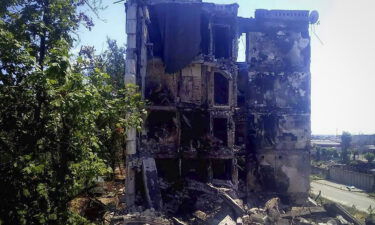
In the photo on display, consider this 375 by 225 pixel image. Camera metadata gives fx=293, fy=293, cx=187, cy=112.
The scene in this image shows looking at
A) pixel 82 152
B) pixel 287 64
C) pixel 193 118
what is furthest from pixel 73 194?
pixel 287 64

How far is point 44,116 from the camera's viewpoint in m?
4.66

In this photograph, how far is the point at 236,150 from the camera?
17.9m

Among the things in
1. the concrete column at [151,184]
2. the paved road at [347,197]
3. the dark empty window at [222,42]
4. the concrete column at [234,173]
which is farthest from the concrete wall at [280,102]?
the paved road at [347,197]

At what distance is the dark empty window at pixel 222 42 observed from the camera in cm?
1799

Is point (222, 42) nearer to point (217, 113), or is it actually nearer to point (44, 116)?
point (217, 113)

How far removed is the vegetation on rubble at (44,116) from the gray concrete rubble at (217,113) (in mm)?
8574

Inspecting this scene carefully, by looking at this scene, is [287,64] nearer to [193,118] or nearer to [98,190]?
[193,118]

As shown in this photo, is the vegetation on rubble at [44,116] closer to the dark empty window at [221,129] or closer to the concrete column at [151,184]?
the concrete column at [151,184]

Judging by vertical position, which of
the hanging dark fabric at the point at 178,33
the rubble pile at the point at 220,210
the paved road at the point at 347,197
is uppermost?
the hanging dark fabric at the point at 178,33

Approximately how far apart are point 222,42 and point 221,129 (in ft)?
17.6

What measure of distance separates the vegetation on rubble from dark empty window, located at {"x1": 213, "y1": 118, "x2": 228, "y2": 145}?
1243cm

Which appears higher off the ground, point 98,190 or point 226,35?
point 226,35

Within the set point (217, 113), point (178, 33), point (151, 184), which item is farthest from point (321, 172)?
point (151, 184)

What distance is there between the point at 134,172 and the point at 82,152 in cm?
985
